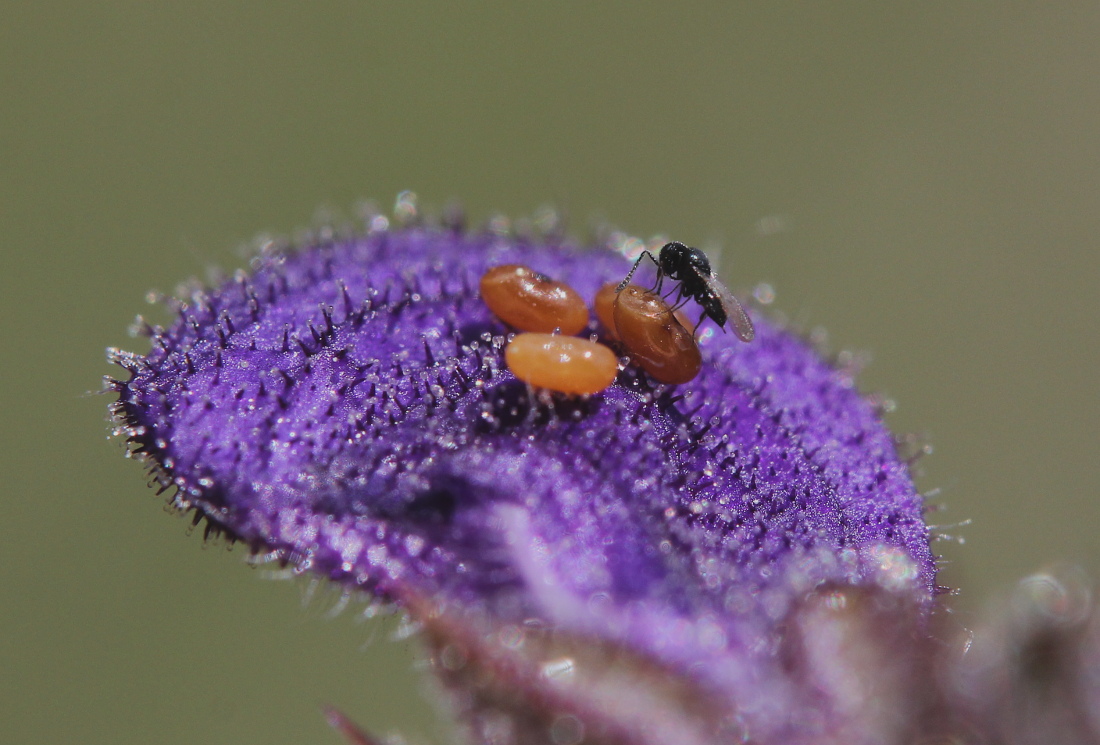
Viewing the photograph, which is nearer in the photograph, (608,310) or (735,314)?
(608,310)

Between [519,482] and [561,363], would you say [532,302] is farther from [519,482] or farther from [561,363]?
[519,482]

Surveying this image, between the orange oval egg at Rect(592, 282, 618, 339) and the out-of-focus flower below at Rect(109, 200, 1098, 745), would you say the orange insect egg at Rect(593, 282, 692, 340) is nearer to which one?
the orange oval egg at Rect(592, 282, 618, 339)

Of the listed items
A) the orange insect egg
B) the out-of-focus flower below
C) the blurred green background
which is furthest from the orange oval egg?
the blurred green background

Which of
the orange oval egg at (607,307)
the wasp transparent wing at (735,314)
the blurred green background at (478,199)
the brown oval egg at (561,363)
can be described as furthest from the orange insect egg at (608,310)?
the blurred green background at (478,199)

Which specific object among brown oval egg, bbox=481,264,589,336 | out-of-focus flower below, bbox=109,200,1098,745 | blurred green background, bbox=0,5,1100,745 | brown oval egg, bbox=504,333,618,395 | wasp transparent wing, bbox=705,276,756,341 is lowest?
out-of-focus flower below, bbox=109,200,1098,745

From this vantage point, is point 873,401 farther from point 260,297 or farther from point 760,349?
point 260,297

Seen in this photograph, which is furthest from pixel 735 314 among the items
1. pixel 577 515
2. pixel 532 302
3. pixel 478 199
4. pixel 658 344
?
pixel 478 199
